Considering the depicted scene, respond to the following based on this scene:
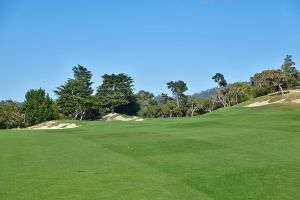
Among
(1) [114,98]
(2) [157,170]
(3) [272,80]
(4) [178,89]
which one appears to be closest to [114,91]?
(1) [114,98]

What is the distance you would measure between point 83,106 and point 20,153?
80.1 m

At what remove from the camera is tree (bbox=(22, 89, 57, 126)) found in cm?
8431

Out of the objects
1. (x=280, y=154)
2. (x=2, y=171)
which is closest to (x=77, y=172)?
(x=2, y=171)

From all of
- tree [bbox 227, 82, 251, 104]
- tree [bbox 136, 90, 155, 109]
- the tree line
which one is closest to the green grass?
the tree line

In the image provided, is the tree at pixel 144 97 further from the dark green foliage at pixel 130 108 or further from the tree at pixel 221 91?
the tree at pixel 221 91

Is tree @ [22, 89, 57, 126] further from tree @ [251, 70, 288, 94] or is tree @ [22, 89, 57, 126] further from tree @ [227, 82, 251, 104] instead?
tree @ [251, 70, 288, 94]

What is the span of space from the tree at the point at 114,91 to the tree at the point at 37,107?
18.3 meters

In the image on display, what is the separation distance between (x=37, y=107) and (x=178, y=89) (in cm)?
5092

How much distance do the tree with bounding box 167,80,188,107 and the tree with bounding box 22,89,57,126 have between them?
1826 inches

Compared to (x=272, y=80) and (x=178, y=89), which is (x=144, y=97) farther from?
(x=272, y=80)

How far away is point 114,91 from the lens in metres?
117

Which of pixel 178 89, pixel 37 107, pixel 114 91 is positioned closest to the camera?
pixel 37 107

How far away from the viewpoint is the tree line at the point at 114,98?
87812mm

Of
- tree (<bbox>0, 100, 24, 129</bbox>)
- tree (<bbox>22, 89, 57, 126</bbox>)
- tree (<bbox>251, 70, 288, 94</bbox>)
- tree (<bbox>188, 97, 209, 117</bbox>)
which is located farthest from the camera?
tree (<bbox>188, 97, 209, 117</bbox>)
